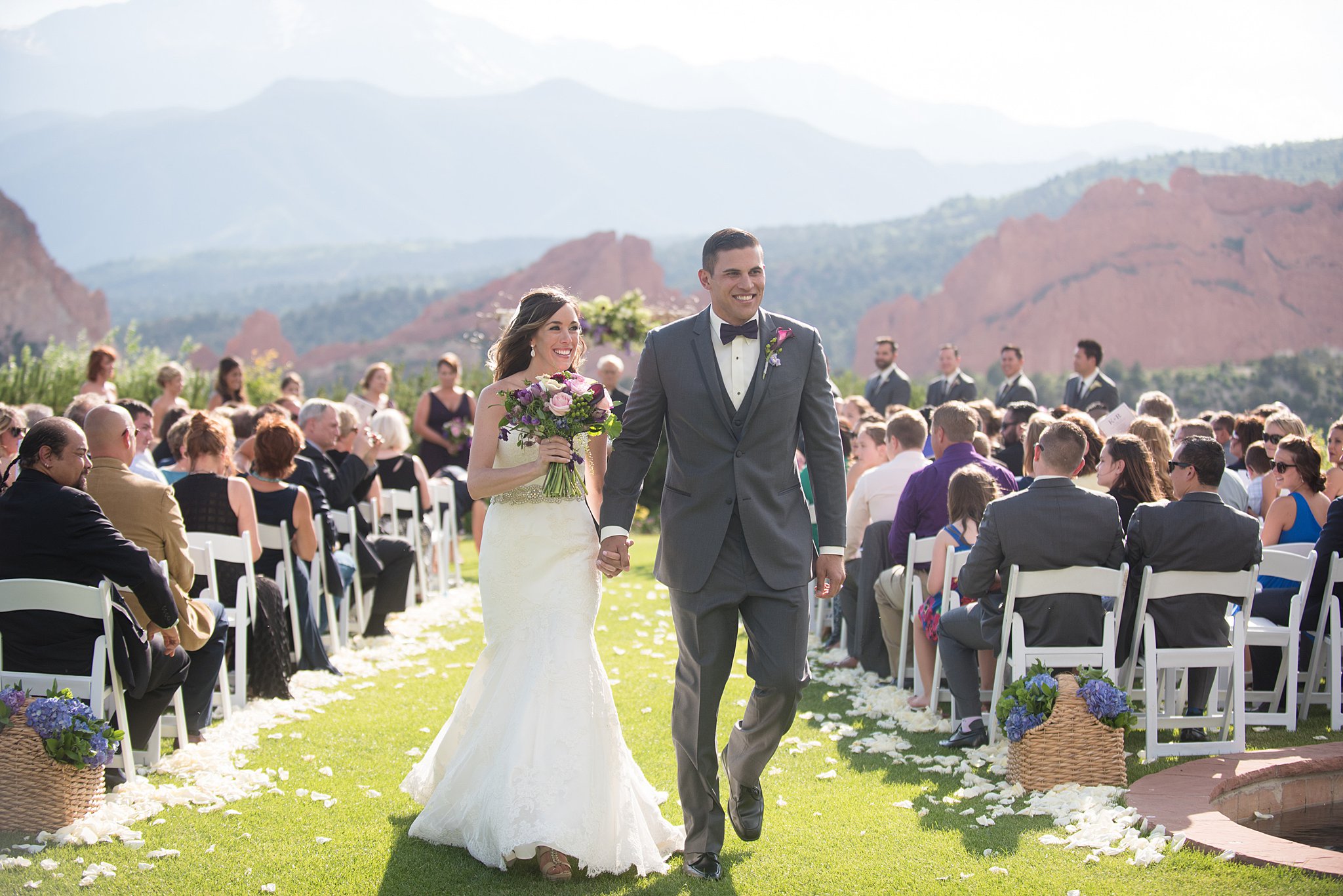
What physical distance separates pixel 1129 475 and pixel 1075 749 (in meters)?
1.92

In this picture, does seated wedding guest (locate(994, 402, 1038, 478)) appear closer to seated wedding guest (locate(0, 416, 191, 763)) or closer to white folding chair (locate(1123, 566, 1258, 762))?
white folding chair (locate(1123, 566, 1258, 762))

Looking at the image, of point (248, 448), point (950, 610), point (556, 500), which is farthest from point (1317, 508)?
point (248, 448)

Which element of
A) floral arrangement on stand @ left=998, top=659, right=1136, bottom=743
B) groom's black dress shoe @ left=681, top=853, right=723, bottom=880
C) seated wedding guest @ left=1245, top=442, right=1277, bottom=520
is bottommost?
groom's black dress shoe @ left=681, top=853, right=723, bottom=880

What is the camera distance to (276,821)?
4457mm

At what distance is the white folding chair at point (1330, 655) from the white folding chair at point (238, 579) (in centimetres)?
586

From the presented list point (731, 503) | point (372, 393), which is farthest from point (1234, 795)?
point (372, 393)

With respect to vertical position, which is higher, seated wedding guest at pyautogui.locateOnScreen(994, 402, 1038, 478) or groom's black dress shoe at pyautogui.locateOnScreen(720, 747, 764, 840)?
seated wedding guest at pyautogui.locateOnScreen(994, 402, 1038, 478)

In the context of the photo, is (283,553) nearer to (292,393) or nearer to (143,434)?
(143,434)

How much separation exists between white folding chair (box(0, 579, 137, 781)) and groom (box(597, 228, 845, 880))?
7.04ft

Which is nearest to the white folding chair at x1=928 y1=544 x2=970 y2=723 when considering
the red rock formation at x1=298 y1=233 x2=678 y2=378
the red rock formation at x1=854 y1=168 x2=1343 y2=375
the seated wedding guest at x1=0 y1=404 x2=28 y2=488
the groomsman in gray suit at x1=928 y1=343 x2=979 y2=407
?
the seated wedding guest at x1=0 y1=404 x2=28 y2=488

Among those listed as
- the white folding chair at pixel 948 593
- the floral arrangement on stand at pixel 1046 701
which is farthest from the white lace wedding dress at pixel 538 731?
the white folding chair at pixel 948 593

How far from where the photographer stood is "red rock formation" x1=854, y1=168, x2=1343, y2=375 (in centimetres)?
3341

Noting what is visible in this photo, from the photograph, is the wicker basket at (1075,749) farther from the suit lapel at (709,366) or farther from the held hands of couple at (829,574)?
the suit lapel at (709,366)

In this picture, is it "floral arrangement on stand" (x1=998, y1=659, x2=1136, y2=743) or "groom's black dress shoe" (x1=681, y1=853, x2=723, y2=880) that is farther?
"floral arrangement on stand" (x1=998, y1=659, x2=1136, y2=743)
